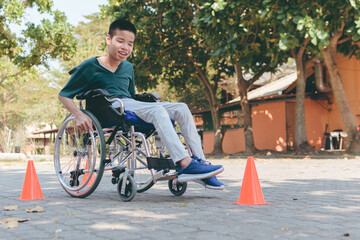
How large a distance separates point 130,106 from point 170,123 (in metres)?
0.57

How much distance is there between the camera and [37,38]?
16.7 metres

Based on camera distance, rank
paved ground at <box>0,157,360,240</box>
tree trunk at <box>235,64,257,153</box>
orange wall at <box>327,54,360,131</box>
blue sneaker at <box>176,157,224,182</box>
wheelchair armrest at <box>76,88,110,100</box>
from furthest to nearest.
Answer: orange wall at <box>327,54,360,131</box> → tree trunk at <box>235,64,257,153</box> → wheelchair armrest at <box>76,88,110,100</box> → blue sneaker at <box>176,157,224,182</box> → paved ground at <box>0,157,360,240</box>

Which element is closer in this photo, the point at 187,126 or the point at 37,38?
the point at 187,126

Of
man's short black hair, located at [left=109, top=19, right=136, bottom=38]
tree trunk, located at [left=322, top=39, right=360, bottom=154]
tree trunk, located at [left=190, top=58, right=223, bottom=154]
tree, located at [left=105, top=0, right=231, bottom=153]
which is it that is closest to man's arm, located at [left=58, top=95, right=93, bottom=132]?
man's short black hair, located at [left=109, top=19, right=136, bottom=38]

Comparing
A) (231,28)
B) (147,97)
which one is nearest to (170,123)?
(147,97)

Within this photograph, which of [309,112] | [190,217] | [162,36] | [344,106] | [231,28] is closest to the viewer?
[190,217]

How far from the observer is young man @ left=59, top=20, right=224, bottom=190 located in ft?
12.8

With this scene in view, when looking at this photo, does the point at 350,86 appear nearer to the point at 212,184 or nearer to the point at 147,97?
the point at 147,97

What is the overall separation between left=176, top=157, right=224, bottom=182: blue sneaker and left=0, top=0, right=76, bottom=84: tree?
1453cm

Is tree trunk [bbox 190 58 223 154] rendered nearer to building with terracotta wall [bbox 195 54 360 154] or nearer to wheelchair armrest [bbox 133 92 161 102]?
building with terracotta wall [bbox 195 54 360 154]

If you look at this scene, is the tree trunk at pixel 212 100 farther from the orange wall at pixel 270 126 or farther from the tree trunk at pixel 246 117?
the orange wall at pixel 270 126

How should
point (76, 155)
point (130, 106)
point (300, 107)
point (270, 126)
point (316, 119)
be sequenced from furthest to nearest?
point (270, 126), point (316, 119), point (300, 107), point (76, 155), point (130, 106)

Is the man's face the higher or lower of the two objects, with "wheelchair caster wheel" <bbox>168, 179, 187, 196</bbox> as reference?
higher

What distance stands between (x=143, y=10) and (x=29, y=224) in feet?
44.0
